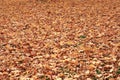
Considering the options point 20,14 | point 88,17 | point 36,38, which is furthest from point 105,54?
point 20,14

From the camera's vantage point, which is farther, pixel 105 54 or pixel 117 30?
pixel 117 30

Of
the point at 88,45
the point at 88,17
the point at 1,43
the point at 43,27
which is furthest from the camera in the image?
the point at 88,17

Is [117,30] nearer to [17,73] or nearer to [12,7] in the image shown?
[17,73]

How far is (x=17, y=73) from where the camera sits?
8.11 metres

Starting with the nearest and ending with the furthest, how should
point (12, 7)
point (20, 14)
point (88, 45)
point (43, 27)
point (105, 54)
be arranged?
point (105, 54), point (88, 45), point (43, 27), point (20, 14), point (12, 7)

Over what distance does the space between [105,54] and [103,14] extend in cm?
630

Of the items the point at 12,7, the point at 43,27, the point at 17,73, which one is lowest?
the point at 17,73

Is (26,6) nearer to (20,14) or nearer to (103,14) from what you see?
(20,14)

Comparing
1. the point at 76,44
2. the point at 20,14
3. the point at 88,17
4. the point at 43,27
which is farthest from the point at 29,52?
the point at 20,14

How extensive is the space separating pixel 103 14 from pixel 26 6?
19.9 ft

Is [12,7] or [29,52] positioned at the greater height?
[12,7]

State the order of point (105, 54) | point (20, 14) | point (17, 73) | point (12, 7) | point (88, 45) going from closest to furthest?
1. point (17, 73)
2. point (105, 54)
3. point (88, 45)
4. point (20, 14)
5. point (12, 7)

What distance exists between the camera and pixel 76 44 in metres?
10.1

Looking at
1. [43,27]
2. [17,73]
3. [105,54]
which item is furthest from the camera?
[43,27]
